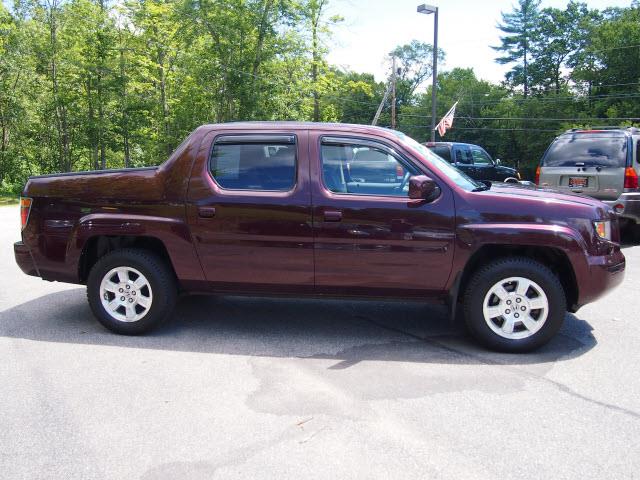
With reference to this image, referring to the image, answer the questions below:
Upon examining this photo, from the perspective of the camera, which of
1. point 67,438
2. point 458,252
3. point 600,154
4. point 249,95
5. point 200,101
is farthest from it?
point 200,101

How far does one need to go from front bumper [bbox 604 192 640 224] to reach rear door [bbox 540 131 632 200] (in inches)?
4.0

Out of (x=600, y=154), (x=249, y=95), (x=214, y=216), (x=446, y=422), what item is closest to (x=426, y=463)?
(x=446, y=422)

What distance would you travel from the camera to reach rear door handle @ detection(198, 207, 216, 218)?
453 centimetres

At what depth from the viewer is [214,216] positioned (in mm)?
4535

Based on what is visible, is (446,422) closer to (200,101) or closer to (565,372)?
(565,372)

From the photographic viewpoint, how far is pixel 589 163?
30.9 ft

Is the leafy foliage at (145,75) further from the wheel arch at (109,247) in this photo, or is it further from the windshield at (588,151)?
the wheel arch at (109,247)

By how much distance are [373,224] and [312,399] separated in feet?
4.92

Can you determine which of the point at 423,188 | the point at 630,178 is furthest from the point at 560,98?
the point at 423,188

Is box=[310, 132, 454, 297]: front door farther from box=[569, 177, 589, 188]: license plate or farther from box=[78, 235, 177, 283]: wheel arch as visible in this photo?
box=[569, 177, 589, 188]: license plate

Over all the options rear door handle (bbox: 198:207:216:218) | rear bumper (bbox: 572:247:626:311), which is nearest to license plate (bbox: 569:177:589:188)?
rear bumper (bbox: 572:247:626:311)

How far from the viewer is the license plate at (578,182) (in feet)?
30.9

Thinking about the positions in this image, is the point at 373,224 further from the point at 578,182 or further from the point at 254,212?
the point at 578,182

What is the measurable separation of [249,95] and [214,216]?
2159cm
